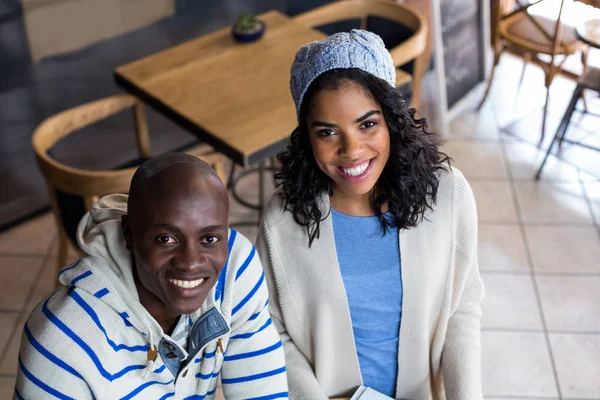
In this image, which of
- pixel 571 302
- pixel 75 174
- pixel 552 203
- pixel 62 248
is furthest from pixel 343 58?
pixel 552 203

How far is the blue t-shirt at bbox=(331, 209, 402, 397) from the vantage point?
71.8 inches

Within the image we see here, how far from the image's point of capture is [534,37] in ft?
14.1

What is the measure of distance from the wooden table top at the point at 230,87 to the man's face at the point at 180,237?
1.50m

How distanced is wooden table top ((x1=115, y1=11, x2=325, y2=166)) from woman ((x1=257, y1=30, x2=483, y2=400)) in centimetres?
106

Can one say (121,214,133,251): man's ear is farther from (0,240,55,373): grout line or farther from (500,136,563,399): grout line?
(500,136,563,399): grout line

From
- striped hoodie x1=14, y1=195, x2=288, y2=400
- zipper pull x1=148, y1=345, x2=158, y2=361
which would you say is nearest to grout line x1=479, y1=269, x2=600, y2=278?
striped hoodie x1=14, y1=195, x2=288, y2=400

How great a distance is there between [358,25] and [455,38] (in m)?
0.67

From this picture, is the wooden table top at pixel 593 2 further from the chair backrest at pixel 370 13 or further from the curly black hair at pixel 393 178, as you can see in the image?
the curly black hair at pixel 393 178

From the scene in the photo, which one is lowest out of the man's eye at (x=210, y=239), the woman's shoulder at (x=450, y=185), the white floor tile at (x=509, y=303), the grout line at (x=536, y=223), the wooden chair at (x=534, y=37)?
the white floor tile at (x=509, y=303)

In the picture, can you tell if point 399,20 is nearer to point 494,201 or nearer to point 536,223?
point 494,201

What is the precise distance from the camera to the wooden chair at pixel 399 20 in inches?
134

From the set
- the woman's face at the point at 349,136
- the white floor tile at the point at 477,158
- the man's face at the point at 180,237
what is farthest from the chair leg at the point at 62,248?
the white floor tile at the point at 477,158

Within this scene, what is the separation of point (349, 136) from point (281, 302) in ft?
1.58

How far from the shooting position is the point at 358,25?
4.80 metres
